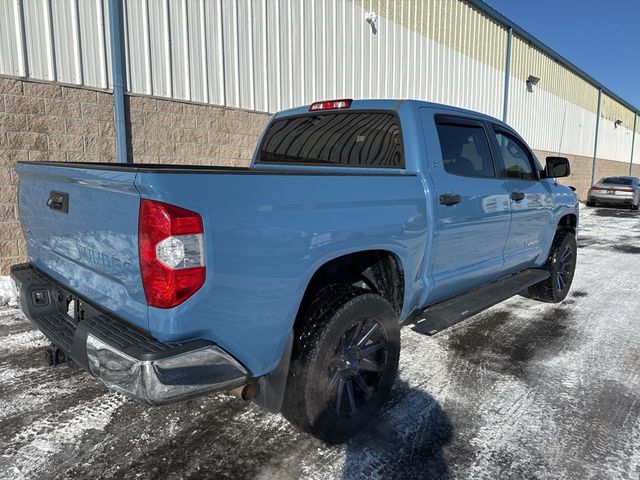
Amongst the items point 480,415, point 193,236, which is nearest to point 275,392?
point 193,236

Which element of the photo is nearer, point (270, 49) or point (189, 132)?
point (189, 132)

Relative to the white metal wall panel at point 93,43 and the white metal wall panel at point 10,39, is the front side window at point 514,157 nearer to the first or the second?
the white metal wall panel at point 93,43

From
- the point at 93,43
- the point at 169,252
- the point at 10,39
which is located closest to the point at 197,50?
the point at 93,43

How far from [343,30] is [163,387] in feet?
31.9

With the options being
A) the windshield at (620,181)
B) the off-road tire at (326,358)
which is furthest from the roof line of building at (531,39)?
the off-road tire at (326,358)

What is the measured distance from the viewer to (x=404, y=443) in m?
2.59

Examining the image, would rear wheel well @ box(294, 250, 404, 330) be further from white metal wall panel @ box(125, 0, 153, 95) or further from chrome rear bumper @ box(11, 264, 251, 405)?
white metal wall panel @ box(125, 0, 153, 95)

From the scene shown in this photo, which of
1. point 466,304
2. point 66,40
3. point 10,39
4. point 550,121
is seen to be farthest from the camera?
point 550,121

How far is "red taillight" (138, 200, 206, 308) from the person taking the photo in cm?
181

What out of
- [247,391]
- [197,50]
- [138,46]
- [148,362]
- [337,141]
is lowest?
[247,391]

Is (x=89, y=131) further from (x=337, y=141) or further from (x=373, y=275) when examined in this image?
(x=373, y=275)

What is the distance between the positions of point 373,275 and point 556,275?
10.7 feet

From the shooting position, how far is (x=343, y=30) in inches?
394

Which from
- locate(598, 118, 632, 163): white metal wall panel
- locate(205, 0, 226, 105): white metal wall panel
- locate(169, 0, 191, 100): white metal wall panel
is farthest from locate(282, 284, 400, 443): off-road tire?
locate(598, 118, 632, 163): white metal wall panel
